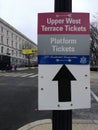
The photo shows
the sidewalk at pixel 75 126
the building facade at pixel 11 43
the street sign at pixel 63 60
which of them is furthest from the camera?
the building facade at pixel 11 43

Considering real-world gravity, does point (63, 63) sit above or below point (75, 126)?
above

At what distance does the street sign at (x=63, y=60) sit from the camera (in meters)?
3.35

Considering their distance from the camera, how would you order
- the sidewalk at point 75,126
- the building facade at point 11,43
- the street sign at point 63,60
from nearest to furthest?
the street sign at point 63,60 → the sidewalk at point 75,126 → the building facade at point 11,43

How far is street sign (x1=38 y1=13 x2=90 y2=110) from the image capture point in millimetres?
3352

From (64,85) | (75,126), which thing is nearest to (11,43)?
(75,126)

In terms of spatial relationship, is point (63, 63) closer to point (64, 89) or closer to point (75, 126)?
point (64, 89)

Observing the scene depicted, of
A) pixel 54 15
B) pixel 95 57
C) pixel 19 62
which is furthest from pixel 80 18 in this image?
pixel 19 62

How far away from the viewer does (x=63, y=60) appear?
3383 millimetres

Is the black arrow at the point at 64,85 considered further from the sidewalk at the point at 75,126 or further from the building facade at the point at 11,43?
the building facade at the point at 11,43

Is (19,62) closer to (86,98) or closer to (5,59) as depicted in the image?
(5,59)

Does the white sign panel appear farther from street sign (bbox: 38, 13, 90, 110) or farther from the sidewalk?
the sidewalk

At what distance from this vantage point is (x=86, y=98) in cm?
345

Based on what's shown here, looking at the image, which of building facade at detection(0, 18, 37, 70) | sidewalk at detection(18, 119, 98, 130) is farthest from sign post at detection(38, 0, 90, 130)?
building facade at detection(0, 18, 37, 70)

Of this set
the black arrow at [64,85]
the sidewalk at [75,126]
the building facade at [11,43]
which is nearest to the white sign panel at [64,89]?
the black arrow at [64,85]
